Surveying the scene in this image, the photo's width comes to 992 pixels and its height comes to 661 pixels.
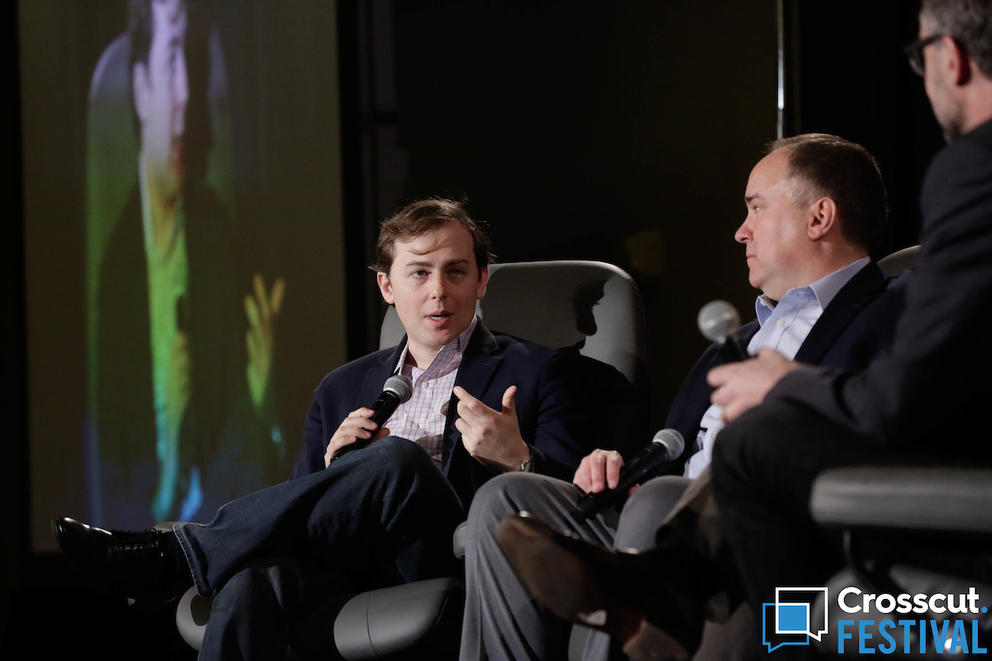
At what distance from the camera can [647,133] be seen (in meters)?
3.28

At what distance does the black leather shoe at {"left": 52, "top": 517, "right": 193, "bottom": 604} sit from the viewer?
5.82 feet

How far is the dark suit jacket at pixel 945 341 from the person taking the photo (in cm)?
111

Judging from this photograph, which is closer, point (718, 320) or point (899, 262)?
point (718, 320)

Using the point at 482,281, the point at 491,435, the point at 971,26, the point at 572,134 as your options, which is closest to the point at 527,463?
the point at 491,435

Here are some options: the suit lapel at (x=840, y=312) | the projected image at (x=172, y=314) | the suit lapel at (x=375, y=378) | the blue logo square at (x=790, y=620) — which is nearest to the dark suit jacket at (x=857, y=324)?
the suit lapel at (x=840, y=312)

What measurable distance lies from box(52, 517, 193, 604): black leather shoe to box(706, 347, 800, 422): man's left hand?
1.04 m

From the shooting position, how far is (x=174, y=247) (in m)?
A: 3.62

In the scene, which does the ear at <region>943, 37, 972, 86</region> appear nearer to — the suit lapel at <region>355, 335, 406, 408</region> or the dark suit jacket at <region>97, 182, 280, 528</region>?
the suit lapel at <region>355, 335, 406, 408</region>

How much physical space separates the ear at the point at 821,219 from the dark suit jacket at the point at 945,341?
724mm

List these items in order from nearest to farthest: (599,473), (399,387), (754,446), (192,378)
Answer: (754,446) < (599,473) < (399,387) < (192,378)

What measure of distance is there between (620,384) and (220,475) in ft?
6.17

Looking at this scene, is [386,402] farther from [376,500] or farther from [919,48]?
[919,48]

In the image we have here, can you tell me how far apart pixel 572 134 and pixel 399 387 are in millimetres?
1520

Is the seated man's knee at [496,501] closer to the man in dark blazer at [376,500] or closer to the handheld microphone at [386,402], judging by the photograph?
the man in dark blazer at [376,500]
